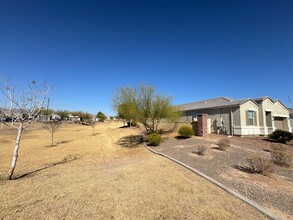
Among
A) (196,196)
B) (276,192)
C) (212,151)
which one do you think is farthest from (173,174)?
(212,151)

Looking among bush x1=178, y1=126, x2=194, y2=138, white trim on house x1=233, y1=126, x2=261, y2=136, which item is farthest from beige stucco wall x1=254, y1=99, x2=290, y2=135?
bush x1=178, y1=126, x2=194, y2=138

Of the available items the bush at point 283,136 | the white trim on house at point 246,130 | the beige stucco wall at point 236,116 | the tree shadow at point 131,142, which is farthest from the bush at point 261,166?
the beige stucco wall at point 236,116

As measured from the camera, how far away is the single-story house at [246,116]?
16.9 meters

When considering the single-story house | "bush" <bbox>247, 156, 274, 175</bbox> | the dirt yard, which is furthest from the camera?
the single-story house

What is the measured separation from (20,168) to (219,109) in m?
18.7

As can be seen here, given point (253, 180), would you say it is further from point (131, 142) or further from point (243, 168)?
point (131, 142)

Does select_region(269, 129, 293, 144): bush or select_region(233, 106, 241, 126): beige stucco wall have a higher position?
select_region(233, 106, 241, 126): beige stucco wall

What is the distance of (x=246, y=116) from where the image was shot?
678 inches

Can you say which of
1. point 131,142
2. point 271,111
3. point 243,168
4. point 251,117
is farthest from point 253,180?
point 271,111

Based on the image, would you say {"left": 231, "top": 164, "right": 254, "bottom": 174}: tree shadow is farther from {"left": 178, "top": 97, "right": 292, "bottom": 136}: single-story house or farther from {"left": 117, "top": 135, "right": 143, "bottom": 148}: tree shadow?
{"left": 178, "top": 97, "right": 292, "bottom": 136}: single-story house

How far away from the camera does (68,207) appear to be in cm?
389

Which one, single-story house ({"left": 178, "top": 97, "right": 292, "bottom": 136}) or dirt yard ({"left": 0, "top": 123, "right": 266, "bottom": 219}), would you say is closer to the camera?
dirt yard ({"left": 0, "top": 123, "right": 266, "bottom": 219})

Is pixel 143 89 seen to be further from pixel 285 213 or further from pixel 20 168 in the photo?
pixel 285 213

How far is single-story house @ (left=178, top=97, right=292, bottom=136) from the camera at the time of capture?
16.9m
